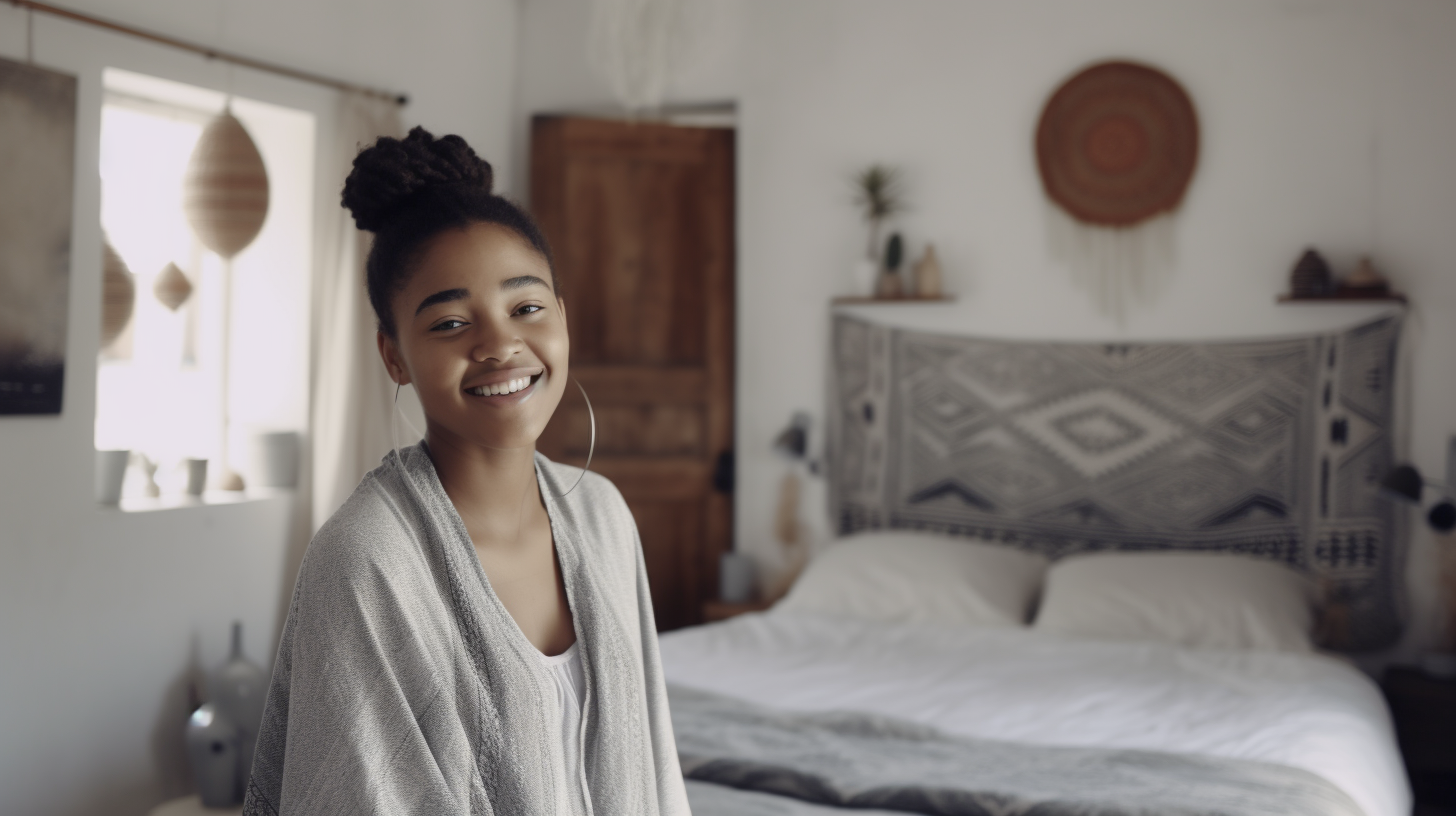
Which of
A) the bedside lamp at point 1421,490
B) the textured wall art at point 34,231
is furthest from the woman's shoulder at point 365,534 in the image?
the bedside lamp at point 1421,490

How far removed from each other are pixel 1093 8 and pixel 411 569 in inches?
135

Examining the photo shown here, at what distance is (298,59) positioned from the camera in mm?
3533

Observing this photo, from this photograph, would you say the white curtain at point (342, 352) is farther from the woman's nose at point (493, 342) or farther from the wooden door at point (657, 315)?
the woman's nose at point (493, 342)

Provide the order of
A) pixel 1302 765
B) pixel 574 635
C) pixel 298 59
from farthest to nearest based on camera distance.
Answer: pixel 298 59 < pixel 1302 765 < pixel 574 635

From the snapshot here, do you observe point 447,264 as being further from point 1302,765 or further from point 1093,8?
point 1093,8

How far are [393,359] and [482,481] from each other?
0.54 ft

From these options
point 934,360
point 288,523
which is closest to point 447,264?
point 288,523

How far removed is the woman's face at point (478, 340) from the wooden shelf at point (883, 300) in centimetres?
284

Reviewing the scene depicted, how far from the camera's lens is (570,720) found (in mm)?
1190

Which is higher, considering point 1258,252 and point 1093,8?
point 1093,8

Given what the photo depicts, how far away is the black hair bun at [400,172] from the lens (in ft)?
3.77

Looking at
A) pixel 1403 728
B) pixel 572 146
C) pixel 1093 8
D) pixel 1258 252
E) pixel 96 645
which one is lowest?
pixel 1403 728

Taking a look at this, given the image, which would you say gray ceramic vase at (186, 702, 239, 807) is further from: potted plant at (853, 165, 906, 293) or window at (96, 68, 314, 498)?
potted plant at (853, 165, 906, 293)

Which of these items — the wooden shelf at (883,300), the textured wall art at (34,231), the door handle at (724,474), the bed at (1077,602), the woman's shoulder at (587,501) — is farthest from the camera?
the door handle at (724,474)
